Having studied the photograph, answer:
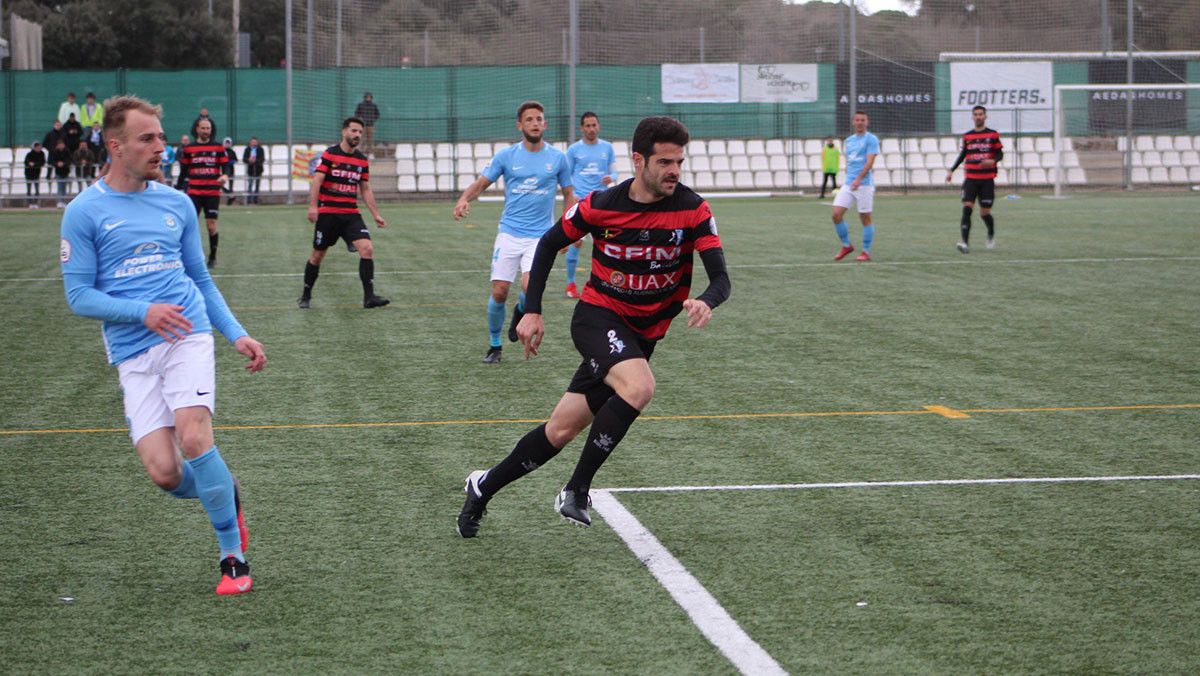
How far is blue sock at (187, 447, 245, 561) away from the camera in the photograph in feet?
17.0

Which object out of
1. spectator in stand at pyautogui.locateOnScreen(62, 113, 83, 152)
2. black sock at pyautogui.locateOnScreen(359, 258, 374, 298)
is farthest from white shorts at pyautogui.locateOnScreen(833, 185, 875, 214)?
spectator in stand at pyautogui.locateOnScreen(62, 113, 83, 152)

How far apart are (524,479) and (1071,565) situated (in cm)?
283

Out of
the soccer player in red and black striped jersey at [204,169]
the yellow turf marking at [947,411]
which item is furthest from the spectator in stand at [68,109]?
the yellow turf marking at [947,411]

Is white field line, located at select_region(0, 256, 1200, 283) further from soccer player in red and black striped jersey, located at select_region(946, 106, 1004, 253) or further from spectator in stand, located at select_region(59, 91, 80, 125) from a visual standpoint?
spectator in stand, located at select_region(59, 91, 80, 125)

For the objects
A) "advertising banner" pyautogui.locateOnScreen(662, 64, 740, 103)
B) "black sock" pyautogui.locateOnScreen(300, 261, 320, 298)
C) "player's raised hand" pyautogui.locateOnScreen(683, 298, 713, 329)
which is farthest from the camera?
"advertising banner" pyautogui.locateOnScreen(662, 64, 740, 103)

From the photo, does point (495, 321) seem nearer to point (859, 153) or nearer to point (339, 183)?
point (339, 183)

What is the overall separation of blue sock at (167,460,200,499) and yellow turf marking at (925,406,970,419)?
16.5 ft

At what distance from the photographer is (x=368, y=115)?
3944cm

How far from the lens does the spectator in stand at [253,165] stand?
36.5 meters

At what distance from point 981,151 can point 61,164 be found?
23.5 metres

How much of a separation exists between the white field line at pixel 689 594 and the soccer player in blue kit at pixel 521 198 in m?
5.12

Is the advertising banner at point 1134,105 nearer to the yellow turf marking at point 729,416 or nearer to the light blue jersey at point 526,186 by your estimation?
the light blue jersey at point 526,186

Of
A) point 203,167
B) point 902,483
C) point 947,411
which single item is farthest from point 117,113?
point 203,167

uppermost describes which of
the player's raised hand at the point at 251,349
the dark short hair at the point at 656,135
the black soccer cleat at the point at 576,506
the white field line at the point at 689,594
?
the dark short hair at the point at 656,135
